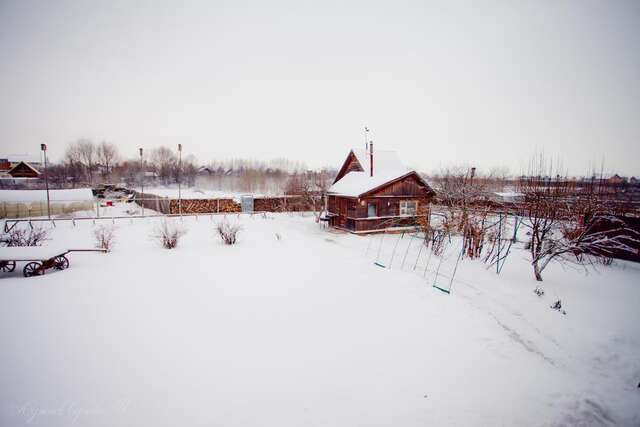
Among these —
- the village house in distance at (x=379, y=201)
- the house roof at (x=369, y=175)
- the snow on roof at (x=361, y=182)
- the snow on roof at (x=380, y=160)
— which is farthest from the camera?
the snow on roof at (x=380, y=160)

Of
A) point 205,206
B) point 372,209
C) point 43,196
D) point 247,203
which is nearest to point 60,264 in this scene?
point 372,209

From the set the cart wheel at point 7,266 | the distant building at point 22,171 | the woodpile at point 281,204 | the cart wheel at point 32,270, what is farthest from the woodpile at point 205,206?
the distant building at point 22,171

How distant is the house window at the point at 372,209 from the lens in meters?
18.3

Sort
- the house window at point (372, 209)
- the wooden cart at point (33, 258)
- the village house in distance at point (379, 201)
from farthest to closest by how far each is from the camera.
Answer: the house window at point (372, 209) → the village house in distance at point (379, 201) → the wooden cart at point (33, 258)

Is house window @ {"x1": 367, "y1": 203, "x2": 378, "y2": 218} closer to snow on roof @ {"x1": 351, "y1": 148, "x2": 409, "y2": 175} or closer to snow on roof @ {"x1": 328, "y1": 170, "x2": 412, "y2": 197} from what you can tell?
snow on roof @ {"x1": 328, "y1": 170, "x2": 412, "y2": 197}

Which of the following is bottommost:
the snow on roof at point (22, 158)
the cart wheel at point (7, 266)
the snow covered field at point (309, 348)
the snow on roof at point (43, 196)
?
the snow covered field at point (309, 348)

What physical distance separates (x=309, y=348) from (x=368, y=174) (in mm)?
17600

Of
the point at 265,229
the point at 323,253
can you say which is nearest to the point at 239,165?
the point at 265,229

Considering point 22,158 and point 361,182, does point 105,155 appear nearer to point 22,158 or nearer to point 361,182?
point 22,158

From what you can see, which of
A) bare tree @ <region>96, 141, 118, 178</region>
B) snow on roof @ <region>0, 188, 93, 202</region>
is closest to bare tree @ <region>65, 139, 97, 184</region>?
bare tree @ <region>96, 141, 118, 178</region>

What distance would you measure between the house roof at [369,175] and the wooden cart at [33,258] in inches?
564

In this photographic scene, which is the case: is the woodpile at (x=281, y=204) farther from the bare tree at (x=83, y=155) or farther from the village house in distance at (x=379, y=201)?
the bare tree at (x=83, y=155)

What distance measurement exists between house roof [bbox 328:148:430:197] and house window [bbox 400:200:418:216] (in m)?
1.67

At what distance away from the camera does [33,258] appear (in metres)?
8.63
